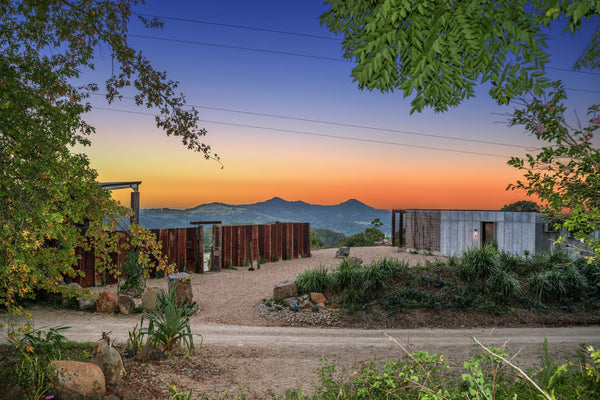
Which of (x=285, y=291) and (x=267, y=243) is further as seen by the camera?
(x=267, y=243)

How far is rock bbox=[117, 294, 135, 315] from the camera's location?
816 centimetres

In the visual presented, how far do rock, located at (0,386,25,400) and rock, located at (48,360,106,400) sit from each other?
25 centimetres

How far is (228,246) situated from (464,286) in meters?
8.12

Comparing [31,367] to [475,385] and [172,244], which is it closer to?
[475,385]

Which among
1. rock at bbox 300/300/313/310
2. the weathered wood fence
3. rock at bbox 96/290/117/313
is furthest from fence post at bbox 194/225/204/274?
rock at bbox 300/300/313/310

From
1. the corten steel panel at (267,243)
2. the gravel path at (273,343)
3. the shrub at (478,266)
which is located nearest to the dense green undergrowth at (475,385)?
the gravel path at (273,343)

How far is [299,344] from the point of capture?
241 inches

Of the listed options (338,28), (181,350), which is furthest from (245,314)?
(338,28)

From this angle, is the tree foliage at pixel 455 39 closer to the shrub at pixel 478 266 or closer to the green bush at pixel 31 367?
the green bush at pixel 31 367

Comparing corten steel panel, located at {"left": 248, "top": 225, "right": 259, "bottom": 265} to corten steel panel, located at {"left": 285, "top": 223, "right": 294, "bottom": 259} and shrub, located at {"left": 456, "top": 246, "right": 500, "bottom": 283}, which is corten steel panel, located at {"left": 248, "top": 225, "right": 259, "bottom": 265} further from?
shrub, located at {"left": 456, "top": 246, "right": 500, "bottom": 283}

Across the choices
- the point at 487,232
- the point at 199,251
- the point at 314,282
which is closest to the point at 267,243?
the point at 199,251

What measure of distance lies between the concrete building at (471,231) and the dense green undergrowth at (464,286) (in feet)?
13.5

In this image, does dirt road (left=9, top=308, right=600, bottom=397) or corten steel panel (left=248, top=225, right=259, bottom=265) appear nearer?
dirt road (left=9, top=308, right=600, bottom=397)

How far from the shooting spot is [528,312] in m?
8.30
